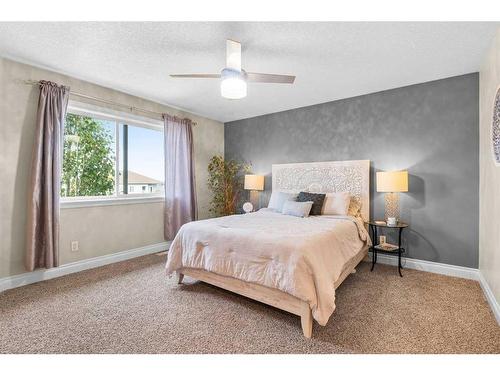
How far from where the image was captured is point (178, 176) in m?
4.24

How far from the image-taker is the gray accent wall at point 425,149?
291 centimetres

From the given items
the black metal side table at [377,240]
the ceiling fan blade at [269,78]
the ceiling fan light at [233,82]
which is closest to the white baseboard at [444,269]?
the black metal side table at [377,240]

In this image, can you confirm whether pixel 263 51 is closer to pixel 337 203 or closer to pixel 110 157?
pixel 337 203

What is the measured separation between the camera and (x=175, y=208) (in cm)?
421

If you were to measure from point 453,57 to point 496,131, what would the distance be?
0.93 meters

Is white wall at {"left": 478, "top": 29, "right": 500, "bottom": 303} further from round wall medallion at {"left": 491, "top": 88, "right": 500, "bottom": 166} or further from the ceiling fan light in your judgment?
the ceiling fan light

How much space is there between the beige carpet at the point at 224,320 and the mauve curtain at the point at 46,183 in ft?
1.20

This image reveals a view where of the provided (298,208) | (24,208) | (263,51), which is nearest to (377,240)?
(298,208)

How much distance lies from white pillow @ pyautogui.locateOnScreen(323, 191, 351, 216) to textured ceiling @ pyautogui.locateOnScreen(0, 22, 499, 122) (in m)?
1.51

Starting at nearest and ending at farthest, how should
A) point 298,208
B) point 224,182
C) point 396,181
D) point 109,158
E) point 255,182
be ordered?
point 396,181
point 298,208
point 109,158
point 255,182
point 224,182

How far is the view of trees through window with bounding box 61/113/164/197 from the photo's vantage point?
327 cm

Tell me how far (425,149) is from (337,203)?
1307 mm

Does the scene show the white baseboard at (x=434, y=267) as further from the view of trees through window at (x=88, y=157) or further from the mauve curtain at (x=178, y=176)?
the view of trees through window at (x=88, y=157)

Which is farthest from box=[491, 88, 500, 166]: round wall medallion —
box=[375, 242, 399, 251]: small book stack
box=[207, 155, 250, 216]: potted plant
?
box=[207, 155, 250, 216]: potted plant
